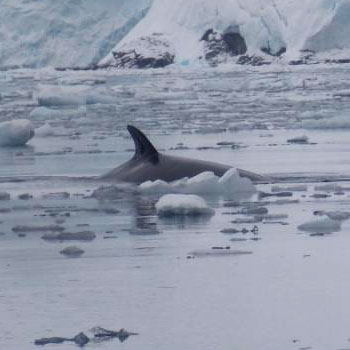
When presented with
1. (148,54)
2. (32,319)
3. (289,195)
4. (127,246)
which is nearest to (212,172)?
(289,195)

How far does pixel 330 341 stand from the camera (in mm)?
5414

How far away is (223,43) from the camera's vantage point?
74875mm

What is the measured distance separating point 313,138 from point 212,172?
7.60 meters

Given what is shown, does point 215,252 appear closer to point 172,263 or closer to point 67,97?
point 172,263

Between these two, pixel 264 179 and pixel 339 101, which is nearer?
pixel 264 179

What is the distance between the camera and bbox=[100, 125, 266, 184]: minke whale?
11.8 meters

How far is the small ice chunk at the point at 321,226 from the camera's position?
8.70 m

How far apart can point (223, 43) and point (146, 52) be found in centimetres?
653

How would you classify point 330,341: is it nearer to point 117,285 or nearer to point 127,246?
point 117,285

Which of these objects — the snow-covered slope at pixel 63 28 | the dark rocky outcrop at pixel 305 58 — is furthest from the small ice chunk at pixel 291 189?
the snow-covered slope at pixel 63 28

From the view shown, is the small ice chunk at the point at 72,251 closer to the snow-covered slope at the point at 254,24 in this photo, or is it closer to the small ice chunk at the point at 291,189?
the small ice chunk at the point at 291,189

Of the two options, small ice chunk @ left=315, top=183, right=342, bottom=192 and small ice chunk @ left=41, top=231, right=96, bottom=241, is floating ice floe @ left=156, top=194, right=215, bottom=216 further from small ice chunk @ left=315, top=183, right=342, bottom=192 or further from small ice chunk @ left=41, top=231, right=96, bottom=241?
small ice chunk @ left=315, top=183, right=342, bottom=192

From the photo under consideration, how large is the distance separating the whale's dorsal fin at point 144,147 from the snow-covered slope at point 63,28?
66.1 m

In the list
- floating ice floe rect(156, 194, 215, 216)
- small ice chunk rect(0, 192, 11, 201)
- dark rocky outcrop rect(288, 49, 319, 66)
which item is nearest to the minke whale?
small ice chunk rect(0, 192, 11, 201)
